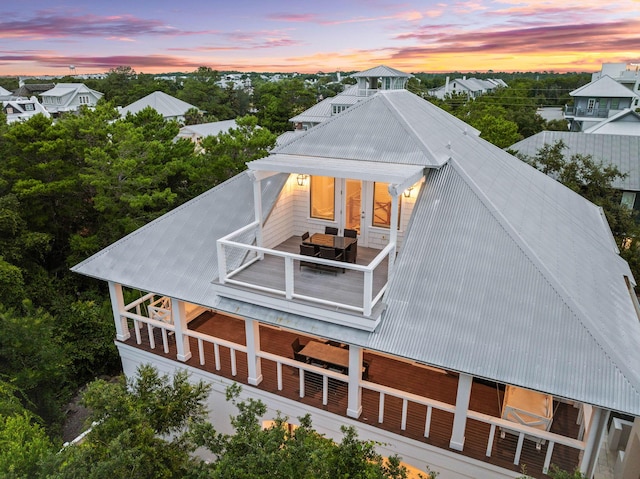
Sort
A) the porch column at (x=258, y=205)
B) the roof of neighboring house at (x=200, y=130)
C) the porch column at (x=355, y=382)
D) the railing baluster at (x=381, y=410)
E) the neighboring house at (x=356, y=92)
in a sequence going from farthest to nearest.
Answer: the roof of neighboring house at (x=200, y=130) < the neighboring house at (x=356, y=92) < the porch column at (x=258, y=205) < the railing baluster at (x=381, y=410) < the porch column at (x=355, y=382)

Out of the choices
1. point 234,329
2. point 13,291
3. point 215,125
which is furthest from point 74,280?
point 215,125

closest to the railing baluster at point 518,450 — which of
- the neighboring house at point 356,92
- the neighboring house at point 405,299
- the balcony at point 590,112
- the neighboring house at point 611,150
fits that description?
the neighboring house at point 405,299

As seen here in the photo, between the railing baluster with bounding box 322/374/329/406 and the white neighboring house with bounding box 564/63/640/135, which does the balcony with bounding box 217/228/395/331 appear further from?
the white neighboring house with bounding box 564/63/640/135

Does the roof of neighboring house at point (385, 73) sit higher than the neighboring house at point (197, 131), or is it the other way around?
the roof of neighboring house at point (385, 73)

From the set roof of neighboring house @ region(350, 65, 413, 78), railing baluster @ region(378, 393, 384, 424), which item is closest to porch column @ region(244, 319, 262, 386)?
railing baluster @ region(378, 393, 384, 424)

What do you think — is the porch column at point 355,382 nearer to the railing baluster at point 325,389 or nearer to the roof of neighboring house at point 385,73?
the railing baluster at point 325,389
